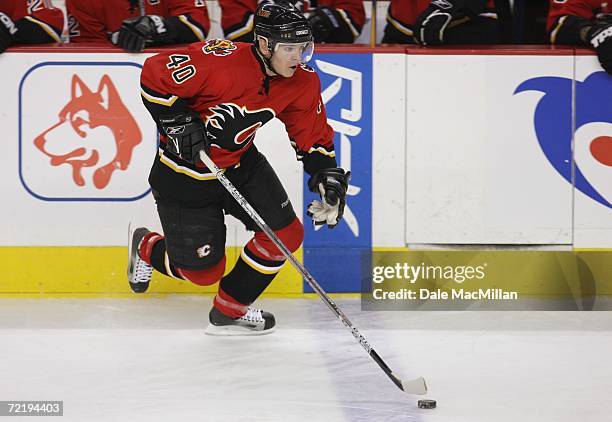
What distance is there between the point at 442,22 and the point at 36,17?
5.58 feet

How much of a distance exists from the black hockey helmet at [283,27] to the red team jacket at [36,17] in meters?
1.48

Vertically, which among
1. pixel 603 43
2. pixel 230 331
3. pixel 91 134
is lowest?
pixel 230 331

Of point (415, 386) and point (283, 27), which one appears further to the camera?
point (283, 27)

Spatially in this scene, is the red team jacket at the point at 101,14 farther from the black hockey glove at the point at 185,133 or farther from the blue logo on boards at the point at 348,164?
the black hockey glove at the point at 185,133

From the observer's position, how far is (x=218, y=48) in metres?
3.71

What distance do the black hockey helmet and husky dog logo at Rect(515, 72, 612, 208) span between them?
132 cm

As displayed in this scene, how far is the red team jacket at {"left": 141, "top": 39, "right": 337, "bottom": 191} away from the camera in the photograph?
363 cm

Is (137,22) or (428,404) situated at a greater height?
(137,22)

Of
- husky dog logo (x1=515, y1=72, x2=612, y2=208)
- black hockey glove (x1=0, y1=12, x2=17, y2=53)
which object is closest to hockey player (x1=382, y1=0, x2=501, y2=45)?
husky dog logo (x1=515, y1=72, x2=612, y2=208)

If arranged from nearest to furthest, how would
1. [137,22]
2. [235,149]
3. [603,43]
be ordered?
1. [235,149]
2. [603,43]
3. [137,22]

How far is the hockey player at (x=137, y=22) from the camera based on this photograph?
4551 mm

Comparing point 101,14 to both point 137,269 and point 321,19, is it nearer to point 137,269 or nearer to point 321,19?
point 321,19

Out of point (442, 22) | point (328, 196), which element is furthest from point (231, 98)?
point (442, 22)

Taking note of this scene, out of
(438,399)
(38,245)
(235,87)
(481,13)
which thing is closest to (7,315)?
(38,245)
